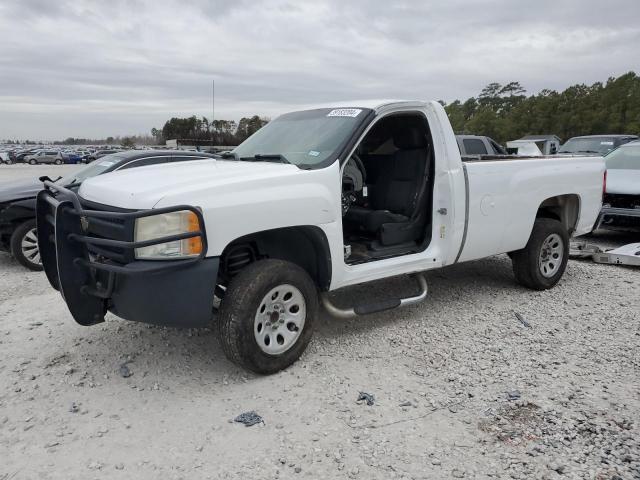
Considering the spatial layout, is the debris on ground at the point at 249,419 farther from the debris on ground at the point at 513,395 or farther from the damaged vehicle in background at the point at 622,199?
the damaged vehicle in background at the point at 622,199

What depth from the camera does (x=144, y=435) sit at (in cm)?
308

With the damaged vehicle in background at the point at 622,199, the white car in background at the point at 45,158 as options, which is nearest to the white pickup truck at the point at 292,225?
the damaged vehicle in background at the point at 622,199

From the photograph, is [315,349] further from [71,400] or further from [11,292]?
[11,292]

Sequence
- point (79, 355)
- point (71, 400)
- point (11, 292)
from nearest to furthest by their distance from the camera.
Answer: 1. point (71, 400)
2. point (79, 355)
3. point (11, 292)

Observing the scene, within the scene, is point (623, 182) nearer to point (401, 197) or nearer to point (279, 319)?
point (401, 197)

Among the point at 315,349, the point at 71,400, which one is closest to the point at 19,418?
the point at 71,400

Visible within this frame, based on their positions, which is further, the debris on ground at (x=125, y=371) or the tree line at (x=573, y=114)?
the tree line at (x=573, y=114)

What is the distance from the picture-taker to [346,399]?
11.4ft

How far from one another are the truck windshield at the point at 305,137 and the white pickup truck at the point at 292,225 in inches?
0.7

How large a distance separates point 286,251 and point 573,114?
52930 millimetres

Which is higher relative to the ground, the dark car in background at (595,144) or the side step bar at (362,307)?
the dark car in background at (595,144)

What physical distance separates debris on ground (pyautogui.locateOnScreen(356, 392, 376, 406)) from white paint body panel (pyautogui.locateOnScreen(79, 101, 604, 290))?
0.86 meters

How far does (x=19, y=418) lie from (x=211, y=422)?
1.19m

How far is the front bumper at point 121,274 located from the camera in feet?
10.5
